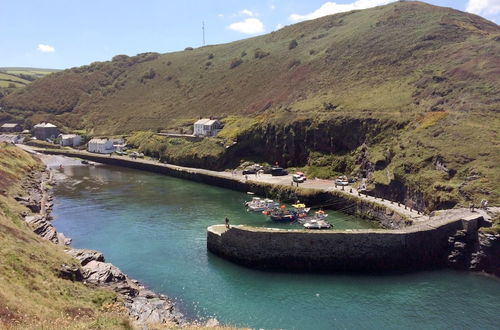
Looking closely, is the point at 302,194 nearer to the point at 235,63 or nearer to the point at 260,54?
the point at 260,54

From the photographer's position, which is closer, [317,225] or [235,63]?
[317,225]

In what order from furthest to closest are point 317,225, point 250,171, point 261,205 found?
point 250,171
point 261,205
point 317,225

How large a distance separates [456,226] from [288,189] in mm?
33963

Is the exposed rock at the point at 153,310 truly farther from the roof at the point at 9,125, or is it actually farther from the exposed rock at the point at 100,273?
the roof at the point at 9,125

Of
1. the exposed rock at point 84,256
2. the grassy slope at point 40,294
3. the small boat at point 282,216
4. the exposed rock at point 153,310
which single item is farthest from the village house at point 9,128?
the exposed rock at point 153,310

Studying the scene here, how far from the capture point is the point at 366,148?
83.8 metres

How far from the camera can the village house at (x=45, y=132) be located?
167m

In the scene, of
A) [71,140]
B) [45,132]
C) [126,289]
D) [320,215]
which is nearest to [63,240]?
[126,289]

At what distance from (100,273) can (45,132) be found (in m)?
146

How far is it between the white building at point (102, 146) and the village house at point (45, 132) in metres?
33.5

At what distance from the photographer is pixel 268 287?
42312mm

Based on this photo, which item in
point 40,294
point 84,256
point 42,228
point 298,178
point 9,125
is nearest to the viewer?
point 40,294

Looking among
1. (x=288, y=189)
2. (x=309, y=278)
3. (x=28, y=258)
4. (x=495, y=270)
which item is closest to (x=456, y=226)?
(x=495, y=270)

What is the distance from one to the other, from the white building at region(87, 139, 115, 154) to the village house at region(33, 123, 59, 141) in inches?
1317
